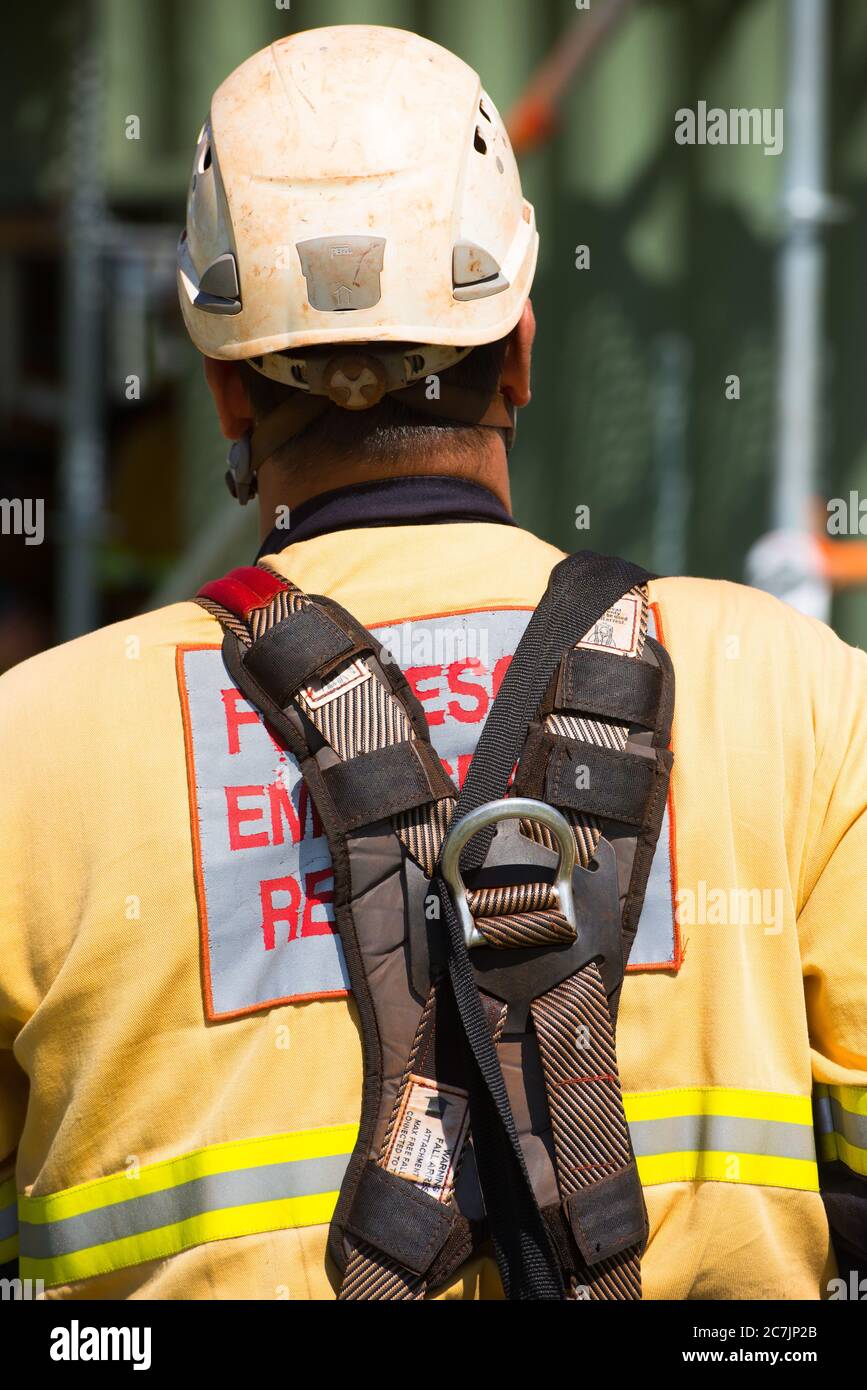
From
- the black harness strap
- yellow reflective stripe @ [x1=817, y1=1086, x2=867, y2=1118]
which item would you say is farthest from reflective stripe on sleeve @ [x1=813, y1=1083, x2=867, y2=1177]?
the black harness strap

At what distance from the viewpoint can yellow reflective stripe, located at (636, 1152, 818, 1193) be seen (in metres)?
1.61

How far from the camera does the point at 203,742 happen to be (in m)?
1.63

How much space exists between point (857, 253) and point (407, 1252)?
14.6 feet

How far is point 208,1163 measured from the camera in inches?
61.8

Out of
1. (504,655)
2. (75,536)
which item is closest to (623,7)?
(75,536)

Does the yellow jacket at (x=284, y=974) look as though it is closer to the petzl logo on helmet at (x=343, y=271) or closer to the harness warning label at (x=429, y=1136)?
the harness warning label at (x=429, y=1136)

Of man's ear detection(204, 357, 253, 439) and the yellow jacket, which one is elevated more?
man's ear detection(204, 357, 253, 439)

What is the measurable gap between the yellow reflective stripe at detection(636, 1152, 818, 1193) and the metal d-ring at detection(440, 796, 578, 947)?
27 cm

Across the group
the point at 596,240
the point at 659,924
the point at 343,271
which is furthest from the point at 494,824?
the point at 596,240

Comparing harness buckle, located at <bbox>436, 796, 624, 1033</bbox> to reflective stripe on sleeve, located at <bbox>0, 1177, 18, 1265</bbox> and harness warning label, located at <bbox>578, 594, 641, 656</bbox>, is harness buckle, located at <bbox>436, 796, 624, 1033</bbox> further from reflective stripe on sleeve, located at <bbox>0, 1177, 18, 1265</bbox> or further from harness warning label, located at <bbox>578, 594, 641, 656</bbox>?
reflective stripe on sleeve, located at <bbox>0, 1177, 18, 1265</bbox>

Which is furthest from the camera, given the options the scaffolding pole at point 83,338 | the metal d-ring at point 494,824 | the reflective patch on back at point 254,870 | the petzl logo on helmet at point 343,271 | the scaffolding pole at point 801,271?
the scaffolding pole at point 83,338

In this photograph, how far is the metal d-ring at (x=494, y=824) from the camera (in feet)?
4.89

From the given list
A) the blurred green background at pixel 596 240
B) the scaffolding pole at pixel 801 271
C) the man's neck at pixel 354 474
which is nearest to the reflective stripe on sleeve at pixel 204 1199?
the man's neck at pixel 354 474

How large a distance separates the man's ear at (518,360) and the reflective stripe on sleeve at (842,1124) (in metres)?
0.89
